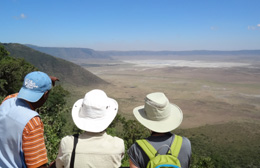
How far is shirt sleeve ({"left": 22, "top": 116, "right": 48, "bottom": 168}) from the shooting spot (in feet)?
5.66

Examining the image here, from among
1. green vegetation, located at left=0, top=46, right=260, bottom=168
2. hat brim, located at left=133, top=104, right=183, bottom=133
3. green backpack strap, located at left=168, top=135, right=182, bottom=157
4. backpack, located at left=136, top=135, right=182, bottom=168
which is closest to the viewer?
backpack, located at left=136, top=135, right=182, bottom=168

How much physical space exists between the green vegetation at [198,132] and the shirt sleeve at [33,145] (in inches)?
302

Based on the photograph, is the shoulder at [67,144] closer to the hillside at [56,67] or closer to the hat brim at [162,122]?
the hat brim at [162,122]

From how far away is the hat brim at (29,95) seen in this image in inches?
75.7

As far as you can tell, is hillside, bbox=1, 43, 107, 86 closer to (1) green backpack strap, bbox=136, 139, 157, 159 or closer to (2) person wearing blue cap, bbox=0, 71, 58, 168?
(2) person wearing blue cap, bbox=0, 71, 58, 168

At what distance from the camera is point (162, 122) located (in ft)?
7.00

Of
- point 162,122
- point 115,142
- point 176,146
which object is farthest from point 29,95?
point 176,146

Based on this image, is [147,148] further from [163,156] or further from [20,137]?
[20,137]

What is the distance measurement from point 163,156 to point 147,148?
192 mm

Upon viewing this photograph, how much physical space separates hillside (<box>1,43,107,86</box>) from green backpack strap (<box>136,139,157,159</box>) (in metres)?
57.3

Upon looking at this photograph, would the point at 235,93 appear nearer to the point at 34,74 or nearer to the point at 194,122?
the point at 194,122

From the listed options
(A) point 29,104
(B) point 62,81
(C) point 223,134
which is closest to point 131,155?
(A) point 29,104

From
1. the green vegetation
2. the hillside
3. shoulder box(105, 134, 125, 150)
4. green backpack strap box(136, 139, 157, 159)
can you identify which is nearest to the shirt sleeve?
shoulder box(105, 134, 125, 150)

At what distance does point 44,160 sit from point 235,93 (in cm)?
5877
